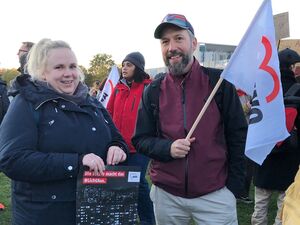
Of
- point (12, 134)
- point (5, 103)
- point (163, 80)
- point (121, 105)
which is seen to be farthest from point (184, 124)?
point (5, 103)

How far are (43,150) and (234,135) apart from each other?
128cm

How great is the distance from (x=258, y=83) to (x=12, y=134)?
155 centimetres

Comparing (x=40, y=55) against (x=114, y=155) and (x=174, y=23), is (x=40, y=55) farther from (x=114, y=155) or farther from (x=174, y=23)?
(x=174, y=23)

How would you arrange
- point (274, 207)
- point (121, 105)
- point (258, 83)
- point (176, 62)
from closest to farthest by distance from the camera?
point (258, 83)
point (176, 62)
point (121, 105)
point (274, 207)

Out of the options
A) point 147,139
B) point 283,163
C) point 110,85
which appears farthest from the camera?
point 110,85

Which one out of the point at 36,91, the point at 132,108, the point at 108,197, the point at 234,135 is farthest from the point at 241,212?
the point at 36,91

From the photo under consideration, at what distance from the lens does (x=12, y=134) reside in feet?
7.19

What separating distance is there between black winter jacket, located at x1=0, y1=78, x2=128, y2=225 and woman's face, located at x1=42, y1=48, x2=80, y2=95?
0.08 metres

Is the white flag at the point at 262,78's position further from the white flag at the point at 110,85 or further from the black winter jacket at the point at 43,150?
the white flag at the point at 110,85

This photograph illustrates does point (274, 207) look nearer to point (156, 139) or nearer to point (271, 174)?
point (271, 174)

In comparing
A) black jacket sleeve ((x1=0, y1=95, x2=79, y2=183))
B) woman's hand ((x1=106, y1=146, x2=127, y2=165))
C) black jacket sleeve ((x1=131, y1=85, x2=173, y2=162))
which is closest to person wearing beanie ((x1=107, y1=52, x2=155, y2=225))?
black jacket sleeve ((x1=131, y1=85, x2=173, y2=162))

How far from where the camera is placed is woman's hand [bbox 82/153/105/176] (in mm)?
2232

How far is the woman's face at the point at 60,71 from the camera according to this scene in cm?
235

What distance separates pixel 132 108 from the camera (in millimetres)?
5043
